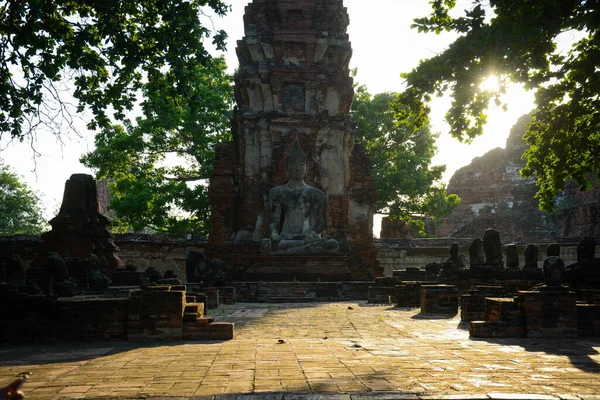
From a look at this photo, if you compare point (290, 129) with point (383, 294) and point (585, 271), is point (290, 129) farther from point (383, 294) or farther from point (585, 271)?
point (585, 271)

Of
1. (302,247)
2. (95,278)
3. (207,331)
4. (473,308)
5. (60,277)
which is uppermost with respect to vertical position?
(302,247)

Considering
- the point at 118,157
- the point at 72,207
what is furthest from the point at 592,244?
the point at 118,157

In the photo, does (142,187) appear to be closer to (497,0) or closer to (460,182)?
(497,0)

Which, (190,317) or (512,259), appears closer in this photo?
(190,317)

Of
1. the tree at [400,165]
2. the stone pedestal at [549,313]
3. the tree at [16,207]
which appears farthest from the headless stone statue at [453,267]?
the tree at [16,207]

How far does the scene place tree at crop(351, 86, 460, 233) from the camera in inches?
1134

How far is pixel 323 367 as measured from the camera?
505 centimetres

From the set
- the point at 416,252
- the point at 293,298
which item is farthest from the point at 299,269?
the point at 416,252

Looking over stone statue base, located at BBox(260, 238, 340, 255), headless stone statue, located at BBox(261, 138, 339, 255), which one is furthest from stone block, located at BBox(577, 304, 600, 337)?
headless stone statue, located at BBox(261, 138, 339, 255)

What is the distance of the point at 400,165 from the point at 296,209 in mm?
12670

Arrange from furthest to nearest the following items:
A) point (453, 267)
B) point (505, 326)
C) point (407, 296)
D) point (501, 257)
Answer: point (453, 267) < point (501, 257) < point (407, 296) < point (505, 326)

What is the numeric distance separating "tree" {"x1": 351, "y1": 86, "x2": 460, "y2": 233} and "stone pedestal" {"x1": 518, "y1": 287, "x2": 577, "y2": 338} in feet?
69.9

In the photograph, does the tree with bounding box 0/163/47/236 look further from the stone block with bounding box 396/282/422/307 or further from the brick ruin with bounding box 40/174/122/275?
the stone block with bounding box 396/282/422/307

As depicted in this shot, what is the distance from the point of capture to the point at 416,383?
440 centimetres
